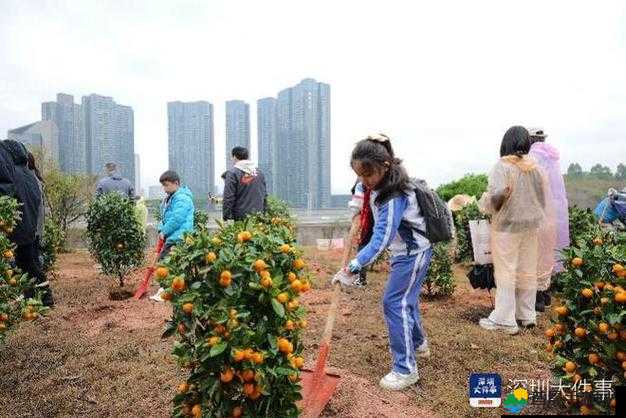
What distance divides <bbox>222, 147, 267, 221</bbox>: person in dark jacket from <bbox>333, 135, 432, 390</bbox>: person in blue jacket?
2.96m

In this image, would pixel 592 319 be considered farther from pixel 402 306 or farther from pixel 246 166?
pixel 246 166

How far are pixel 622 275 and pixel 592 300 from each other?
0.80ft

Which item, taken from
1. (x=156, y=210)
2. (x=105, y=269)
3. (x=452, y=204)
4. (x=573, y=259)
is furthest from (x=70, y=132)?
(x=573, y=259)

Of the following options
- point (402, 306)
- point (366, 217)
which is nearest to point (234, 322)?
point (402, 306)

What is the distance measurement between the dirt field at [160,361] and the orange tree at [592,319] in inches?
17.4

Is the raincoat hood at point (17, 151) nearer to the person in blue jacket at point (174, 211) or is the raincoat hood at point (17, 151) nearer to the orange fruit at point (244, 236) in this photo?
the person in blue jacket at point (174, 211)

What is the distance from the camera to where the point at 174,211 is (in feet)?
18.3

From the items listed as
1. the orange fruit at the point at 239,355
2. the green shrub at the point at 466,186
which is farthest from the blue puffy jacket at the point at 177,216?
the green shrub at the point at 466,186

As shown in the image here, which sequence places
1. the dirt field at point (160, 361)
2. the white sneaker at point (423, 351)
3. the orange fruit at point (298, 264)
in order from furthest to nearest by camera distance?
the white sneaker at point (423, 351) → the dirt field at point (160, 361) → the orange fruit at point (298, 264)

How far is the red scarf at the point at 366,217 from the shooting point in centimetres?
340

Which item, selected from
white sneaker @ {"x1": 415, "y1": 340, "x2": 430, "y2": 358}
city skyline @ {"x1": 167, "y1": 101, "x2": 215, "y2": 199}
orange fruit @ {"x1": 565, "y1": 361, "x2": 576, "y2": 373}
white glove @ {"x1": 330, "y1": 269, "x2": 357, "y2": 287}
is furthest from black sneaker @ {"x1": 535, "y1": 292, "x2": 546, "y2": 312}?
city skyline @ {"x1": 167, "y1": 101, "x2": 215, "y2": 199}

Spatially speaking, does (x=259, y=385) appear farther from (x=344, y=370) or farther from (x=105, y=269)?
(x=105, y=269)

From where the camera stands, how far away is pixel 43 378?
3486mm

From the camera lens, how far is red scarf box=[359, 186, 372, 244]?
134 inches
